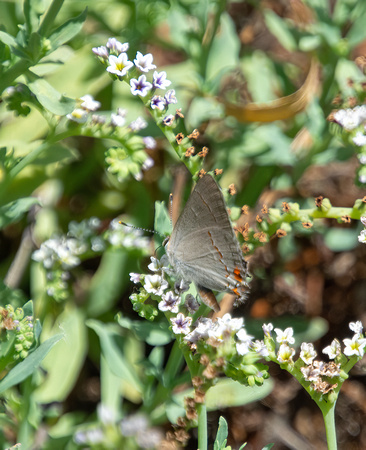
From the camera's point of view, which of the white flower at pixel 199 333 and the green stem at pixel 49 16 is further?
the green stem at pixel 49 16

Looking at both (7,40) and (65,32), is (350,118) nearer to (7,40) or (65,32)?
(65,32)

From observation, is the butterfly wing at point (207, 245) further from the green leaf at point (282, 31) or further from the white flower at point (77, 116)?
the green leaf at point (282, 31)

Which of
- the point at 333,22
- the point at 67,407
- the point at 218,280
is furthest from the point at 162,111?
the point at 67,407

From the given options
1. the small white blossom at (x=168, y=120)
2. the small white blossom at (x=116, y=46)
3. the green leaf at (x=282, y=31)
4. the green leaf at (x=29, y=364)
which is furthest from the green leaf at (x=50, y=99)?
the green leaf at (x=282, y=31)

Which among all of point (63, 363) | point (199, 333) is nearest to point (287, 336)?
point (199, 333)

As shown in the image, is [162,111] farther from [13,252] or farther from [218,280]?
[13,252]

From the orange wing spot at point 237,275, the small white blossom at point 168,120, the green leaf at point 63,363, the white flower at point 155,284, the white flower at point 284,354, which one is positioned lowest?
the green leaf at point 63,363
